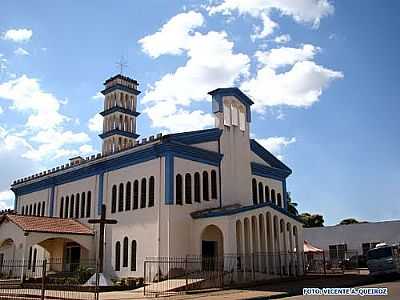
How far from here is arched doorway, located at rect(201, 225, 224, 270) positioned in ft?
92.4

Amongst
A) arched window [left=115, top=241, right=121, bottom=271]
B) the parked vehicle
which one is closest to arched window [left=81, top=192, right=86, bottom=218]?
arched window [left=115, top=241, right=121, bottom=271]

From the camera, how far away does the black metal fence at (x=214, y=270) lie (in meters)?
23.8

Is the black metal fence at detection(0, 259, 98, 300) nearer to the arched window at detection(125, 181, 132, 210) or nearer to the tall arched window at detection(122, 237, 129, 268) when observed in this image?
the tall arched window at detection(122, 237, 129, 268)

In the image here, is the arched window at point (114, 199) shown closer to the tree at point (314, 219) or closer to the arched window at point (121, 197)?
the arched window at point (121, 197)

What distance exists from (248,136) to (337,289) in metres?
14.7

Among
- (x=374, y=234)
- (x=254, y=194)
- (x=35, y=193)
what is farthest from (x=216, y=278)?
(x=374, y=234)

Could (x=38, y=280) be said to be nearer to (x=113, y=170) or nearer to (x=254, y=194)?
(x=113, y=170)

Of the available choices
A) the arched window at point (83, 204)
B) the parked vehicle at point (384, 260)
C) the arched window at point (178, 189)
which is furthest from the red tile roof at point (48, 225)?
the parked vehicle at point (384, 260)

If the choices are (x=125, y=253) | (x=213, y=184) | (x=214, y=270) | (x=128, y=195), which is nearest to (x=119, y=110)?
(x=128, y=195)

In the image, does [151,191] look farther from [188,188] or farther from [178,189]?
[188,188]

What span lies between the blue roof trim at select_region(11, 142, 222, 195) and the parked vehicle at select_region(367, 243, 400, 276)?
36.1ft

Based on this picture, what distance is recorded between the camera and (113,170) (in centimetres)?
3219

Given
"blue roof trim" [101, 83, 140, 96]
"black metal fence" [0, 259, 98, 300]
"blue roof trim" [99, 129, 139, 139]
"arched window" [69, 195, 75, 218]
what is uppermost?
"blue roof trim" [101, 83, 140, 96]

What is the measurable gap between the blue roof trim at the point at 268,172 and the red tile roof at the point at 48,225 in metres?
12.2
